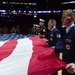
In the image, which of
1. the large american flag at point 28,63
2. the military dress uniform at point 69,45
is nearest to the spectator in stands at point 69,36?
the military dress uniform at point 69,45

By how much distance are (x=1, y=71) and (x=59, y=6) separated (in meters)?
16.3

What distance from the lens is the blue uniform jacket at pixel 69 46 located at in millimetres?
2343

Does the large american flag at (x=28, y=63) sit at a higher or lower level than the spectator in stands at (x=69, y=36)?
lower

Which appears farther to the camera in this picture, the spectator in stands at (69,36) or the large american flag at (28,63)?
the spectator in stands at (69,36)

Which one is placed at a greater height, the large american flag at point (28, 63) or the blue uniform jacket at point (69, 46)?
the blue uniform jacket at point (69, 46)

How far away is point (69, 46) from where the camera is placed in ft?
7.87

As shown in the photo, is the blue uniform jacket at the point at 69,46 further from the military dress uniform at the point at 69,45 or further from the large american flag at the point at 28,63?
the large american flag at the point at 28,63

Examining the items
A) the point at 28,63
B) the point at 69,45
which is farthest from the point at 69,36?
the point at 28,63

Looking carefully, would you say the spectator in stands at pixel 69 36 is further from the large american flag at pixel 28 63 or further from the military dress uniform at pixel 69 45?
the large american flag at pixel 28 63

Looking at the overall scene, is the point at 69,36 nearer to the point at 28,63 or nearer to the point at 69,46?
the point at 69,46

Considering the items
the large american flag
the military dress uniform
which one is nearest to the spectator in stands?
the military dress uniform

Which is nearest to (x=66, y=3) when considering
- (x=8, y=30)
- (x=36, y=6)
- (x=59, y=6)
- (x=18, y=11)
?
(x=59, y=6)

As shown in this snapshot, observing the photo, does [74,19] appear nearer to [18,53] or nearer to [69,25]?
[69,25]

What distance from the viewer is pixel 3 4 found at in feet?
56.1
